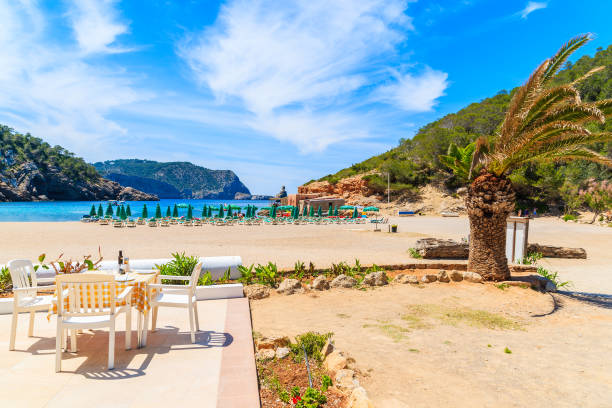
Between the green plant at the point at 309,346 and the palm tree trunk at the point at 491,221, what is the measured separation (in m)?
5.33

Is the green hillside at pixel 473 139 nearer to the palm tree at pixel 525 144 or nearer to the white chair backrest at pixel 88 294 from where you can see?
the palm tree at pixel 525 144

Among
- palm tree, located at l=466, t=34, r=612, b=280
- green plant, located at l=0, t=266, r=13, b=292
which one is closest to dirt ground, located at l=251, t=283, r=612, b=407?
palm tree, located at l=466, t=34, r=612, b=280

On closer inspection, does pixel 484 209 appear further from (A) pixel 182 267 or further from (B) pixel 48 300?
(B) pixel 48 300

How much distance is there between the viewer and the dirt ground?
3055 mm

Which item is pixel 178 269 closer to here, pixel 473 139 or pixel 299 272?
pixel 299 272

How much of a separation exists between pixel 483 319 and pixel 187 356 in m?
4.55

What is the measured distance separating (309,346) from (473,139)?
51.1 meters

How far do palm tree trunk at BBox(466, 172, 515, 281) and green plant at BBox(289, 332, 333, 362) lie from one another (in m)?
5.33

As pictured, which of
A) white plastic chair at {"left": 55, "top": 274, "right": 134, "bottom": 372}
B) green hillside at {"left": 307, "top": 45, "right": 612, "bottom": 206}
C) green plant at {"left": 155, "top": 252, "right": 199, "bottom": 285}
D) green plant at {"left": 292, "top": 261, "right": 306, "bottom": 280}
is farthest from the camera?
green hillside at {"left": 307, "top": 45, "right": 612, "bottom": 206}

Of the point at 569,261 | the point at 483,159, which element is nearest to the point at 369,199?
the point at 569,261

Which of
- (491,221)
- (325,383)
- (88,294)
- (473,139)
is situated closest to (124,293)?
(88,294)

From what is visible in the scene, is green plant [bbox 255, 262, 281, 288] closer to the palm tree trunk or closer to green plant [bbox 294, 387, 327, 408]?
green plant [bbox 294, 387, 327, 408]

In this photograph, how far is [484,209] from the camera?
7.37 m

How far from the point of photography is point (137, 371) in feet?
9.89
